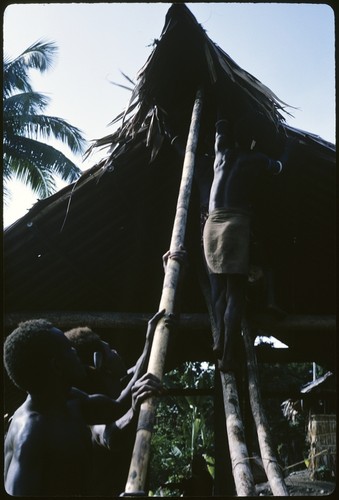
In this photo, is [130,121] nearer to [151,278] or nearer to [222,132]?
[222,132]

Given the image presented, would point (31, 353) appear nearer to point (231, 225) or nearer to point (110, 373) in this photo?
point (110, 373)

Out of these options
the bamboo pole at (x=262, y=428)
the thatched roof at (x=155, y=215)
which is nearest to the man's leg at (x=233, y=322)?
the bamboo pole at (x=262, y=428)

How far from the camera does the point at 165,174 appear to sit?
16.8 feet

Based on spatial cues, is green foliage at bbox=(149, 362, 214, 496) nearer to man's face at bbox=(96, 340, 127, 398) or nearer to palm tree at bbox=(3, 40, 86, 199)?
palm tree at bbox=(3, 40, 86, 199)

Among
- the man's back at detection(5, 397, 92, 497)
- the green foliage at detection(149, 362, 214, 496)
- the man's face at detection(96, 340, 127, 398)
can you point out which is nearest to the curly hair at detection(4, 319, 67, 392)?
the man's back at detection(5, 397, 92, 497)

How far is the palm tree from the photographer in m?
16.3

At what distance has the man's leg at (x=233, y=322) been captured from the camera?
377 centimetres

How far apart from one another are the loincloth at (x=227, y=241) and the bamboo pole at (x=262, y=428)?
0.59 m

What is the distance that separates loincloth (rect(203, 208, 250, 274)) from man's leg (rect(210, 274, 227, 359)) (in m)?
0.08

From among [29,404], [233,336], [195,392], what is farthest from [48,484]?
[195,392]

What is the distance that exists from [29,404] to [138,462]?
0.80 m

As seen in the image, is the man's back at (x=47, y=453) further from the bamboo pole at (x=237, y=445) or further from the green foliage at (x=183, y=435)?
the green foliage at (x=183, y=435)

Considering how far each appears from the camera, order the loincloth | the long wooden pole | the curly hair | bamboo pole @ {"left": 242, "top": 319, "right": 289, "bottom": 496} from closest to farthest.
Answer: the long wooden pole
the curly hair
bamboo pole @ {"left": 242, "top": 319, "right": 289, "bottom": 496}
the loincloth

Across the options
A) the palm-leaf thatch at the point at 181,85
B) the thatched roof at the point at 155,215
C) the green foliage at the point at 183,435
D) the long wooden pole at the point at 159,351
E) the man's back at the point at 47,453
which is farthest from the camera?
the green foliage at the point at 183,435
